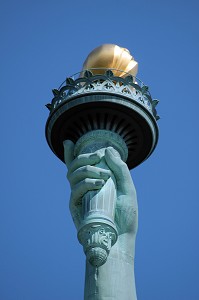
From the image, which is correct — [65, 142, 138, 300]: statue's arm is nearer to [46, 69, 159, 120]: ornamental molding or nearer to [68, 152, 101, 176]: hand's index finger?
[68, 152, 101, 176]: hand's index finger

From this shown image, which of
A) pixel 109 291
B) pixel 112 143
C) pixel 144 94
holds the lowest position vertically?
pixel 109 291

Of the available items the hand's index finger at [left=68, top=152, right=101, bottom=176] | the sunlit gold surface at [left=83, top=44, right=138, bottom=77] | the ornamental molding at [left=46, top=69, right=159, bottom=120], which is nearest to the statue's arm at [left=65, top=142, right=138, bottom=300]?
the hand's index finger at [left=68, top=152, right=101, bottom=176]

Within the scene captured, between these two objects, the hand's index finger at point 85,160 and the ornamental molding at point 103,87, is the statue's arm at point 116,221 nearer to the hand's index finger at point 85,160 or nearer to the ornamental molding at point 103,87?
the hand's index finger at point 85,160

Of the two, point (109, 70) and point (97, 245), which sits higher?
point (109, 70)

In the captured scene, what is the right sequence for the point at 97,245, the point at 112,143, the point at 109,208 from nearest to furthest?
the point at 97,245 < the point at 109,208 < the point at 112,143

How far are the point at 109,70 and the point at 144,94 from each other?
1.36 meters

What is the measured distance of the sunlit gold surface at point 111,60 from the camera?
24.4m

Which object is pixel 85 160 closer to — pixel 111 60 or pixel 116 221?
pixel 116 221

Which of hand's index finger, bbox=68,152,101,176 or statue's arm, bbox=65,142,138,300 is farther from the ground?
hand's index finger, bbox=68,152,101,176

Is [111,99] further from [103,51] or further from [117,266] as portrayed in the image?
[117,266]

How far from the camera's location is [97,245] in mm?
18625

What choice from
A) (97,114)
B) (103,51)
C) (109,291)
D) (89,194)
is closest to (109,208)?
(89,194)

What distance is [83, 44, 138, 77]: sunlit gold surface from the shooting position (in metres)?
24.4

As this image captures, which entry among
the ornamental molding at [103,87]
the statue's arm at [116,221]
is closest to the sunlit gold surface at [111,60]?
the ornamental molding at [103,87]
